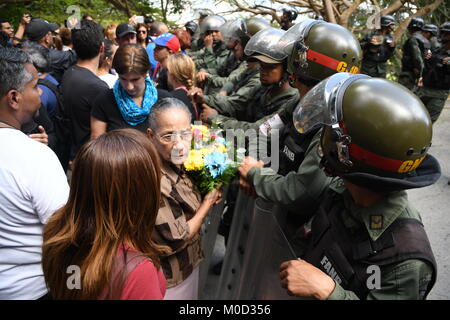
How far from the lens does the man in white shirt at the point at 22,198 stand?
5.66ft

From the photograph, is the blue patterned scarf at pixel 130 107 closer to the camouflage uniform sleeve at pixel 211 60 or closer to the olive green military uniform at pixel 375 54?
the camouflage uniform sleeve at pixel 211 60

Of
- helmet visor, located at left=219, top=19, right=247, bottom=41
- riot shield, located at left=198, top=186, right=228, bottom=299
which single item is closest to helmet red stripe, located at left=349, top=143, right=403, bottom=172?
riot shield, located at left=198, top=186, right=228, bottom=299

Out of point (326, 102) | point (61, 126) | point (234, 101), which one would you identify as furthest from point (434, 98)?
point (61, 126)

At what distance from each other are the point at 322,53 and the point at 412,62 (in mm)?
7446

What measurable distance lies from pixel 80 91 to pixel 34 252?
83.3 inches

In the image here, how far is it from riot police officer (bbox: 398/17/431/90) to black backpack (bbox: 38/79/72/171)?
7.60m

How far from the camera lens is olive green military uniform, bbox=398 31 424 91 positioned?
827cm

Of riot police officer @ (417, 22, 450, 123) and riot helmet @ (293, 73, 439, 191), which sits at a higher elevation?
riot helmet @ (293, 73, 439, 191)

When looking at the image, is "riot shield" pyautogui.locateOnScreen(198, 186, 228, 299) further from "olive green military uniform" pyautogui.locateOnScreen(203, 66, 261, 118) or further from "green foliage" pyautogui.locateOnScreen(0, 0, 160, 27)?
"green foliage" pyautogui.locateOnScreen(0, 0, 160, 27)

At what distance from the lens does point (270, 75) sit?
3.09m

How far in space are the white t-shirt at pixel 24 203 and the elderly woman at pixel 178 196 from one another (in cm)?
60

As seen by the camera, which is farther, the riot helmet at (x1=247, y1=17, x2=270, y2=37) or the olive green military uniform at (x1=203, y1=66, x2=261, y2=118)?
the riot helmet at (x1=247, y1=17, x2=270, y2=37)

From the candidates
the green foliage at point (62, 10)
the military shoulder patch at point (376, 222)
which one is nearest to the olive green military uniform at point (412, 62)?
the military shoulder patch at point (376, 222)
